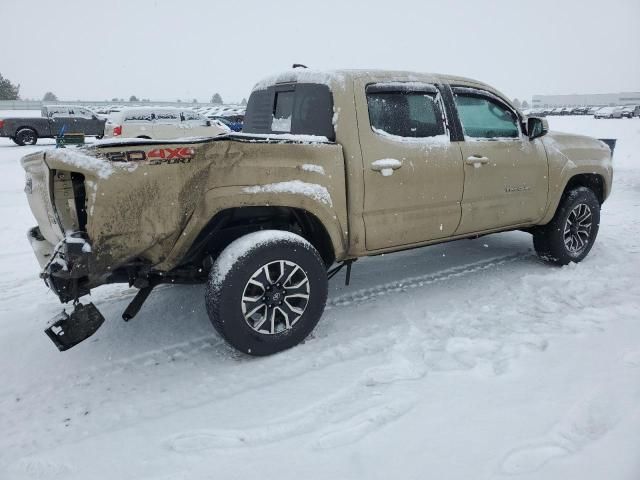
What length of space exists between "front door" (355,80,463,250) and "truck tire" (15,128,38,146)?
20063mm

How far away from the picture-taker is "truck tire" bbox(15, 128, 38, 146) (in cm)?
1884

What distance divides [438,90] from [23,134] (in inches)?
797

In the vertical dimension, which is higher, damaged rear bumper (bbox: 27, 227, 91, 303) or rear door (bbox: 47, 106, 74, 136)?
rear door (bbox: 47, 106, 74, 136)

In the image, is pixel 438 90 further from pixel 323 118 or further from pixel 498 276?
pixel 498 276

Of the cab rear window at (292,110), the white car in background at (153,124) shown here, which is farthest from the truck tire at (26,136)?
the cab rear window at (292,110)

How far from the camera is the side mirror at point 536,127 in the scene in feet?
14.4

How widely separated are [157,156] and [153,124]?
1283cm

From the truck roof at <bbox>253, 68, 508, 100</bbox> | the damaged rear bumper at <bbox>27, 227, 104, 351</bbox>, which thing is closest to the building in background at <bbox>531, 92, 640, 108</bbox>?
the truck roof at <bbox>253, 68, 508, 100</bbox>

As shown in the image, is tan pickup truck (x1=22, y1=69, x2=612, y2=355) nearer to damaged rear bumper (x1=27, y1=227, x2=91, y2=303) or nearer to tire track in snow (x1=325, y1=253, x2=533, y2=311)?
damaged rear bumper (x1=27, y1=227, x2=91, y2=303)

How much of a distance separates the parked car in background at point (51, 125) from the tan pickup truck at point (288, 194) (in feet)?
61.2

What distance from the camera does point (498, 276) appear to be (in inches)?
181

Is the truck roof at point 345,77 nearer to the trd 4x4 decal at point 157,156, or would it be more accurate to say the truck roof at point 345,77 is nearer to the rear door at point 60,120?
the trd 4x4 decal at point 157,156

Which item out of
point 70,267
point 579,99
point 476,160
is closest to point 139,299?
point 70,267

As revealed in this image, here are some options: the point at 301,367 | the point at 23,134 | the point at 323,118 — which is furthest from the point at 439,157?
the point at 23,134
